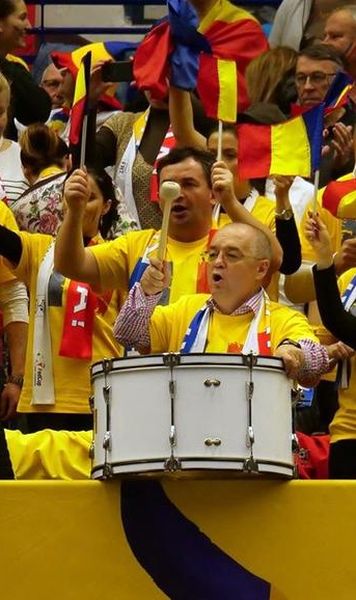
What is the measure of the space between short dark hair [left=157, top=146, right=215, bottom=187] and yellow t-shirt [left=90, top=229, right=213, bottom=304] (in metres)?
0.30

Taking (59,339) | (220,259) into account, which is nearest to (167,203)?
(220,259)

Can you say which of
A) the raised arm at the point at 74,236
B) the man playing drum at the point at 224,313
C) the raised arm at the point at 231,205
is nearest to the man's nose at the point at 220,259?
the man playing drum at the point at 224,313

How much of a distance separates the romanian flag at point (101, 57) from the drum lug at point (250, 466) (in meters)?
3.77

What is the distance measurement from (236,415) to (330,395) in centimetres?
207

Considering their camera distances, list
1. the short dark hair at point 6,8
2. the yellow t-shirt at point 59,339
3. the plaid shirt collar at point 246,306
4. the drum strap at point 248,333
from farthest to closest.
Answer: the short dark hair at point 6,8 < the yellow t-shirt at point 59,339 < the plaid shirt collar at point 246,306 < the drum strap at point 248,333

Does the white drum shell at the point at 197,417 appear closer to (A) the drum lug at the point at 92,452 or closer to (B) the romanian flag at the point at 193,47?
(A) the drum lug at the point at 92,452

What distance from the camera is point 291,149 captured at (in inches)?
305

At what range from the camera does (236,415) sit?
20.6 feet

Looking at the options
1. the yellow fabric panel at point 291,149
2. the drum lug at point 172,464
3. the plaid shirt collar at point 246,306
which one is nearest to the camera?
the drum lug at point 172,464

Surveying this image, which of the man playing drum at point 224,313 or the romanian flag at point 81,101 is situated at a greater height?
the romanian flag at point 81,101

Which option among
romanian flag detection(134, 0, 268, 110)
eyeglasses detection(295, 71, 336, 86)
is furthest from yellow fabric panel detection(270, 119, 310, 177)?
eyeglasses detection(295, 71, 336, 86)

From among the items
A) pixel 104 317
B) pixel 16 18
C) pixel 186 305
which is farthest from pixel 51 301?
pixel 16 18

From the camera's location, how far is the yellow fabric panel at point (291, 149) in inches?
302

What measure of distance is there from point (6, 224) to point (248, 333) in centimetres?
184
